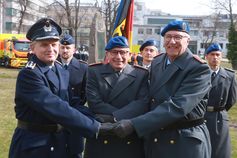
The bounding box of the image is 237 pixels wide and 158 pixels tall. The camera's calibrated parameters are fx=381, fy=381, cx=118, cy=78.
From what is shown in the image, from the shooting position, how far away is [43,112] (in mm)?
2939

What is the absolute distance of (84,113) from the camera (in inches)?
130

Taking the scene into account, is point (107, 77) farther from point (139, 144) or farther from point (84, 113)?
point (139, 144)

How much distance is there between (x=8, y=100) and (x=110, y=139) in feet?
28.8

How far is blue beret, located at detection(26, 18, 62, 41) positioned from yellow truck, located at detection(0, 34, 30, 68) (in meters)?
21.4

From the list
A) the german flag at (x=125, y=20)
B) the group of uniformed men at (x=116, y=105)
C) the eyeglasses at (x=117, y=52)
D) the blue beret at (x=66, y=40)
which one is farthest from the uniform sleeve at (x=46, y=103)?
the german flag at (x=125, y=20)

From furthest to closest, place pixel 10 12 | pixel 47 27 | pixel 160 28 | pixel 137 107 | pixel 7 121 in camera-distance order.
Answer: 1. pixel 160 28
2. pixel 10 12
3. pixel 7 121
4. pixel 137 107
5. pixel 47 27

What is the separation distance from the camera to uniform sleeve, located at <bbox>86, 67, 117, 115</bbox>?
135 inches

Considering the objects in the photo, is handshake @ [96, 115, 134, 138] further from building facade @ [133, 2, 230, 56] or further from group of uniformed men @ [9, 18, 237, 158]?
building facade @ [133, 2, 230, 56]

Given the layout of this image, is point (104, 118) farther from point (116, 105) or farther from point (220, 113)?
point (220, 113)

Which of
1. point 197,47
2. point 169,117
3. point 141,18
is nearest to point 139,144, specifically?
point 169,117

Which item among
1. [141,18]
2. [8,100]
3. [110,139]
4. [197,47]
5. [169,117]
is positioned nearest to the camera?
[169,117]

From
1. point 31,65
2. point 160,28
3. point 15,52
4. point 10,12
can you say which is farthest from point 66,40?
point 160,28

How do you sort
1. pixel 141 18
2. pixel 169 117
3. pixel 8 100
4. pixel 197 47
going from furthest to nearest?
1. pixel 141 18
2. pixel 197 47
3. pixel 8 100
4. pixel 169 117

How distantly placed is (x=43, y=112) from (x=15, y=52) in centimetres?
2280
